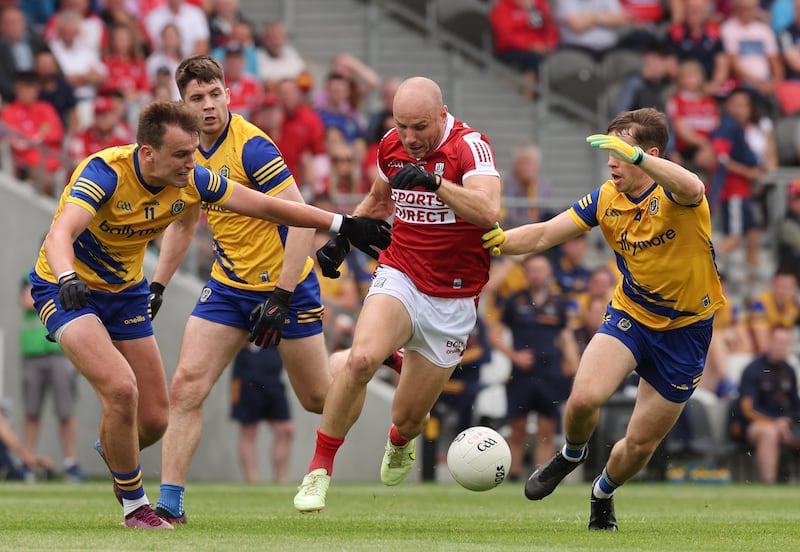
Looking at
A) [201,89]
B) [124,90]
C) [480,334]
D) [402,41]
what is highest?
[402,41]

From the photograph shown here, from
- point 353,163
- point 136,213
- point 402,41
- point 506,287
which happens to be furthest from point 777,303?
point 136,213

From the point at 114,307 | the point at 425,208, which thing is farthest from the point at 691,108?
the point at 114,307

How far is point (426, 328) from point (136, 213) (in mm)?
1964

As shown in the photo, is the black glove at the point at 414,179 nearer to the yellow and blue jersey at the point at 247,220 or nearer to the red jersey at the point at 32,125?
the yellow and blue jersey at the point at 247,220

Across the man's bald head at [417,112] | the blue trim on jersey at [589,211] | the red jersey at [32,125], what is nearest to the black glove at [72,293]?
the man's bald head at [417,112]

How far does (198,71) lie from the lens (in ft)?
33.2

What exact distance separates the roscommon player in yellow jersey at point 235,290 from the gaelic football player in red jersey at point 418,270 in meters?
0.48

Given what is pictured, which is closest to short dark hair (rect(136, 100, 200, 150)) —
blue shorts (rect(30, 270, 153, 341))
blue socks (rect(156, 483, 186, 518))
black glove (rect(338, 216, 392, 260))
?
blue shorts (rect(30, 270, 153, 341))

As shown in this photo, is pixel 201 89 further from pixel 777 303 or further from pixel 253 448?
pixel 777 303

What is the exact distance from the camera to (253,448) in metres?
17.4

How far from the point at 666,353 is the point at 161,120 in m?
3.44

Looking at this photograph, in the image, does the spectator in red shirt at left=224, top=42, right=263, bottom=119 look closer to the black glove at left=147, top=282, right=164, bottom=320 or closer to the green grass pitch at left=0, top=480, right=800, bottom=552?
the green grass pitch at left=0, top=480, right=800, bottom=552

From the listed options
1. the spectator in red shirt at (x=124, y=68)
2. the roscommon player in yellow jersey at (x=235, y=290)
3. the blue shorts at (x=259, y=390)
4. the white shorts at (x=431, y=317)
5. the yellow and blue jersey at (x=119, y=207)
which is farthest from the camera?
the spectator in red shirt at (x=124, y=68)

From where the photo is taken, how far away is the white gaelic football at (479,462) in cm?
992
